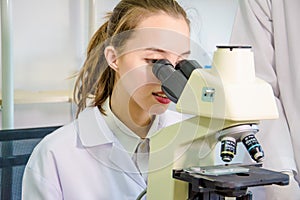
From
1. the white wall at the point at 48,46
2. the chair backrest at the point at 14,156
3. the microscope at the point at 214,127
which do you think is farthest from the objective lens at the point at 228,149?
the white wall at the point at 48,46

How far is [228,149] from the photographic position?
25.1 inches

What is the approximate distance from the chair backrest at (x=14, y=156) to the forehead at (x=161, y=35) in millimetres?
478

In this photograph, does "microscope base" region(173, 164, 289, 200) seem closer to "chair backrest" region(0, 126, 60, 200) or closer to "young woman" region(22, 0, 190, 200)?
"young woman" region(22, 0, 190, 200)

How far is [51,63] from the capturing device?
1.97 m

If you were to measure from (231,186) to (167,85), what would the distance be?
0.21m

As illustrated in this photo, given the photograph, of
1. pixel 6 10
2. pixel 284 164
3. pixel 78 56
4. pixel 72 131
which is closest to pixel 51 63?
pixel 78 56

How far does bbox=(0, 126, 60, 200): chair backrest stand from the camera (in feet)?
3.93

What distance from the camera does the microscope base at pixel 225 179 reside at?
615mm

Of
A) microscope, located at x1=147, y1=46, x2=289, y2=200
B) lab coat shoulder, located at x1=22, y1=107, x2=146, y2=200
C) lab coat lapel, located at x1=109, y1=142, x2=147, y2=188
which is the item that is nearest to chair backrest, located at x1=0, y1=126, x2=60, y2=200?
lab coat shoulder, located at x1=22, y1=107, x2=146, y2=200

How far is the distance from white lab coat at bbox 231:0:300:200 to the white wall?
2.21 feet

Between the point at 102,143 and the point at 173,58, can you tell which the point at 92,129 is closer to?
the point at 102,143

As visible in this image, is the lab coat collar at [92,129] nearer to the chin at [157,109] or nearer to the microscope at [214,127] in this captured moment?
the chin at [157,109]

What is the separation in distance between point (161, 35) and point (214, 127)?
27 cm

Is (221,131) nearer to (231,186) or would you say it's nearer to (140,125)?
(231,186)
